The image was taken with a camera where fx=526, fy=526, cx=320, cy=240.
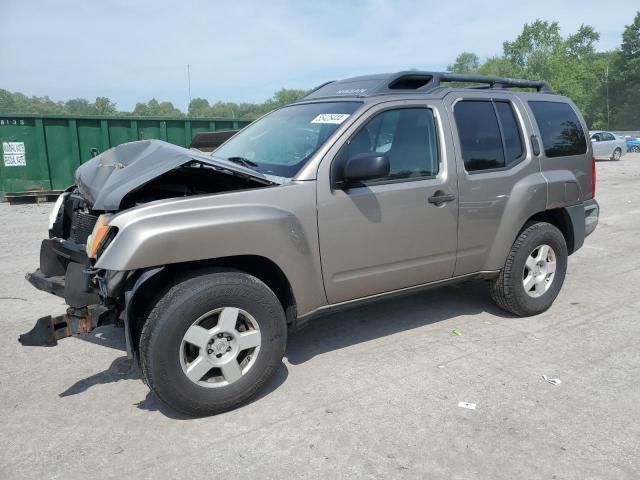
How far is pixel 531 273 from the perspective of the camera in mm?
4645

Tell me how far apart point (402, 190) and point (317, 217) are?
2.38 ft

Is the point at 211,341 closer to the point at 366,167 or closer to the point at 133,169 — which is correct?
the point at 133,169

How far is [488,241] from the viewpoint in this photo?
428 centimetres

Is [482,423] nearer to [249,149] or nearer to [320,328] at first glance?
[320,328]

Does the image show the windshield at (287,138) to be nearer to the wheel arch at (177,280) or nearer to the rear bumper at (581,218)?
the wheel arch at (177,280)

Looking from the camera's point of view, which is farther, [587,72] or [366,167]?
[587,72]

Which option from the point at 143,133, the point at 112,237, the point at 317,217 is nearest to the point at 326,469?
the point at 317,217

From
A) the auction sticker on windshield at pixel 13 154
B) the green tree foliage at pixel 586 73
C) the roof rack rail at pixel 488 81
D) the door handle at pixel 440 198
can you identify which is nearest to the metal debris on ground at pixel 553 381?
the door handle at pixel 440 198

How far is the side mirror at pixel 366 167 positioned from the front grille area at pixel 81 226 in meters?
1.69

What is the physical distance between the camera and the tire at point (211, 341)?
2.91 meters

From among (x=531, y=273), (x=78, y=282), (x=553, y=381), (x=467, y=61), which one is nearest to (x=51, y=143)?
(x=78, y=282)

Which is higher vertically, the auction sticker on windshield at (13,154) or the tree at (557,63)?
the tree at (557,63)

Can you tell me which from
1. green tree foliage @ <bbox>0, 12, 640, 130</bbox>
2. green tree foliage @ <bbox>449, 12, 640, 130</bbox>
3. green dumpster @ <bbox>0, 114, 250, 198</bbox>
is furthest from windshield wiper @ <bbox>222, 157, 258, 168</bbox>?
green tree foliage @ <bbox>449, 12, 640, 130</bbox>

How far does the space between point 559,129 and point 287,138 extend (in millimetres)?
2616
